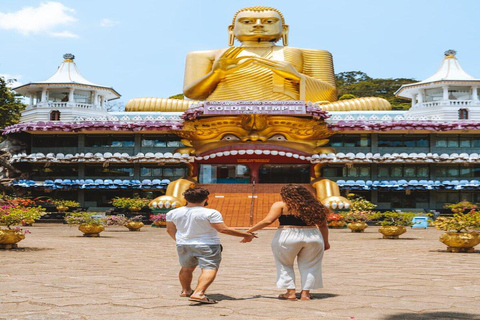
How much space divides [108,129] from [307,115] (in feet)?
35.2

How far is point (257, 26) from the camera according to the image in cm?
3597

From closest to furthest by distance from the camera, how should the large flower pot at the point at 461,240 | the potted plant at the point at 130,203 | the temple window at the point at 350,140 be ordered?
the large flower pot at the point at 461,240 < the potted plant at the point at 130,203 < the temple window at the point at 350,140

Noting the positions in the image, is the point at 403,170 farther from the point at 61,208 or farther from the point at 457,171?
the point at 61,208

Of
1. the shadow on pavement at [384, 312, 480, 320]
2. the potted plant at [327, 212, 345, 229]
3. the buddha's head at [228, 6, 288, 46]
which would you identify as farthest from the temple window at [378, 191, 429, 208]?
the shadow on pavement at [384, 312, 480, 320]

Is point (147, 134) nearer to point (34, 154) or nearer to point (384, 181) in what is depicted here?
point (34, 154)

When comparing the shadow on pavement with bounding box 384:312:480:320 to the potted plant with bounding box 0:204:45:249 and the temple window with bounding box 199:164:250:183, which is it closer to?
the potted plant with bounding box 0:204:45:249

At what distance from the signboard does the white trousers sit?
23.6 meters

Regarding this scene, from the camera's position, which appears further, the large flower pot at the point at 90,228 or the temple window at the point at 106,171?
the temple window at the point at 106,171

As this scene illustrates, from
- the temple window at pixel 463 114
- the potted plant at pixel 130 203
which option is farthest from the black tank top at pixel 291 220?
the temple window at pixel 463 114

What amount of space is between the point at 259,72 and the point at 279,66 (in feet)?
3.74

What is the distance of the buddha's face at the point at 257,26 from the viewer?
3600 cm

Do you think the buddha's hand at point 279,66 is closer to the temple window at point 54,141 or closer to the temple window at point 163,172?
the temple window at point 163,172

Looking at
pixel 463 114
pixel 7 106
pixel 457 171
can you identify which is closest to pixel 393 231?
pixel 457 171

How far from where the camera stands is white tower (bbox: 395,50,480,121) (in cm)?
3491
